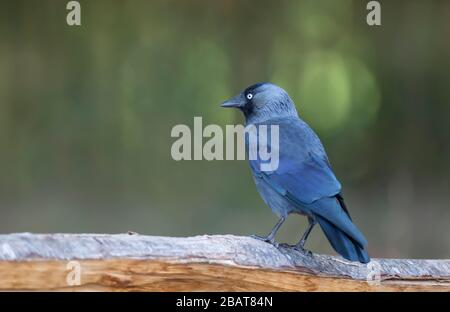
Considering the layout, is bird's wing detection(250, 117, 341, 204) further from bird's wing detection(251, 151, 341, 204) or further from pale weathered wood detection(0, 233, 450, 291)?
pale weathered wood detection(0, 233, 450, 291)

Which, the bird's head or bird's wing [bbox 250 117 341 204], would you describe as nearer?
bird's wing [bbox 250 117 341 204]

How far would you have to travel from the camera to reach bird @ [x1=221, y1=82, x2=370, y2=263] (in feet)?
6.59

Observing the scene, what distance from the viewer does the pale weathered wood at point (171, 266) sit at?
5.39 feet

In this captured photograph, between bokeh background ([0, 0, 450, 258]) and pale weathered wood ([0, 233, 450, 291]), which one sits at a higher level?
bokeh background ([0, 0, 450, 258])

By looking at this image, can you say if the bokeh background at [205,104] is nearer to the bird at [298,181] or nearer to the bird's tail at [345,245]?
the bird at [298,181]

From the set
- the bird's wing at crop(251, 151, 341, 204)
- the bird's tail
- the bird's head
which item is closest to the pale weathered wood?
the bird's tail

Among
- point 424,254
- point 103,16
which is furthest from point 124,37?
point 424,254

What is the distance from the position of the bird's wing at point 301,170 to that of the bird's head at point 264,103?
0.42 ft

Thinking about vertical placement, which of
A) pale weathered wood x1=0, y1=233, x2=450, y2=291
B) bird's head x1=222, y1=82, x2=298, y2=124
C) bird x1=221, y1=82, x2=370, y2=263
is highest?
bird's head x1=222, y1=82, x2=298, y2=124

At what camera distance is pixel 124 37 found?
4145mm

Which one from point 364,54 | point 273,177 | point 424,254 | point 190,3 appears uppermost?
point 190,3

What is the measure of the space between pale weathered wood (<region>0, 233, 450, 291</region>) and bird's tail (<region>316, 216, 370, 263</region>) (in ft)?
0.14

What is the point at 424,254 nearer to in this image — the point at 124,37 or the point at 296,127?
the point at 296,127

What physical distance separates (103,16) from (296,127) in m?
2.08
